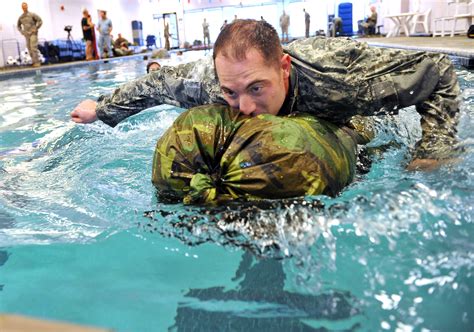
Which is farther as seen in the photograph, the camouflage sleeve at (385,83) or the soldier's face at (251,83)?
the camouflage sleeve at (385,83)

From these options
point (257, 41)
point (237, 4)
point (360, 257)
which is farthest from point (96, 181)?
point (237, 4)

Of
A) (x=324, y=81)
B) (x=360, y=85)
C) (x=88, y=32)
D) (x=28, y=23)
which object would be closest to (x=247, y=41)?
(x=324, y=81)

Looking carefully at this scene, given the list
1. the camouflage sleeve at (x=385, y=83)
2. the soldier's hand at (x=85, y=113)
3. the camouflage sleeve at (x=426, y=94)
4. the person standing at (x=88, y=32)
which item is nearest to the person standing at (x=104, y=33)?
the person standing at (x=88, y=32)

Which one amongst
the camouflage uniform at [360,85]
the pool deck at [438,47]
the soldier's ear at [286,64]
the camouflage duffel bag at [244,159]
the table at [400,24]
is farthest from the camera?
the table at [400,24]

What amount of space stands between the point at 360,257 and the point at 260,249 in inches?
13.1

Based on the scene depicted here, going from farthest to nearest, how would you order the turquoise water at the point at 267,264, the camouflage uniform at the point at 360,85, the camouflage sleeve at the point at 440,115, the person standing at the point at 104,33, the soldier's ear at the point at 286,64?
the person standing at the point at 104,33
the camouflage sleeve at the point at 440,115
the camouflage uniform at the point at 360,85
the soldier's ear at the point at 286,64
the turquoise water at the point at 267,264

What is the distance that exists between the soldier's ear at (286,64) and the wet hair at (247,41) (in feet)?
0.27

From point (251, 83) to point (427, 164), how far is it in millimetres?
1025

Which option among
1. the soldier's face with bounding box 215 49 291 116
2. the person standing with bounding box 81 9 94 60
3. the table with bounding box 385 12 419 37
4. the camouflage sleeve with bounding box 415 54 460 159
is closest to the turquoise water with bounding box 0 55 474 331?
the camouflage sleeve with bounding box 415 54 460 159

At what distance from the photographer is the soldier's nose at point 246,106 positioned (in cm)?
209

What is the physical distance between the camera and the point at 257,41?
2074 mm

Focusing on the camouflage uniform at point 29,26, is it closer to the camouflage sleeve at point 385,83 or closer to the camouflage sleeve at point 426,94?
the camouflage sleeve at point 385,83

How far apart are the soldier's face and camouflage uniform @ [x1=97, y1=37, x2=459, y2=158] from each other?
23 centimetres

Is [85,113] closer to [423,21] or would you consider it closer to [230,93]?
[230,93]
